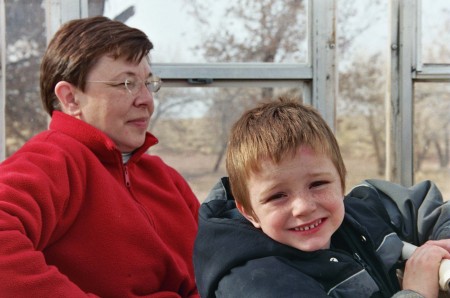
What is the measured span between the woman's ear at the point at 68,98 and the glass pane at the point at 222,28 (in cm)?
47

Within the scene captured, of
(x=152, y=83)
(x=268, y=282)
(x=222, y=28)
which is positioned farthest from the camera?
(x=222, y=28)

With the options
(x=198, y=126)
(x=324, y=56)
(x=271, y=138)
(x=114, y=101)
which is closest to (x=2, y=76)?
(x=114, y=101)

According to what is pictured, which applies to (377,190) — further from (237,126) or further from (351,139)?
(351,139)

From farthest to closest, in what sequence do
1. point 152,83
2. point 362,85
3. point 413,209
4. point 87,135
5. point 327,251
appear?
1. point 362,85
2. point 152,83
3. point 87,135
4. point 413,209
5. point 327,251

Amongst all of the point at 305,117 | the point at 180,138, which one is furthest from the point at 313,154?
the point at 180,138

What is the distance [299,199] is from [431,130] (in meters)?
1.28

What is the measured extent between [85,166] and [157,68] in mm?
635

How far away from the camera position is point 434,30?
244 centimetres

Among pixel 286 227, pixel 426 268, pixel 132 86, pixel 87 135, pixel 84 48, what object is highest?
pixel 84 48

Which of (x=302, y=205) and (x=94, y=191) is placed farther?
(x=94, y=191)

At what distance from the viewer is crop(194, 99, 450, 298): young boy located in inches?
52.2

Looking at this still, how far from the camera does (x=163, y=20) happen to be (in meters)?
2.28

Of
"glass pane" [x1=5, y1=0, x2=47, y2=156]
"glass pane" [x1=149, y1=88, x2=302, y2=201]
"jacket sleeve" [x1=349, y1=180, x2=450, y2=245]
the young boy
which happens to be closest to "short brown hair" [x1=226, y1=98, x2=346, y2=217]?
the young boy

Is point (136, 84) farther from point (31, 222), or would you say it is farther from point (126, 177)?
point (31, 222)
